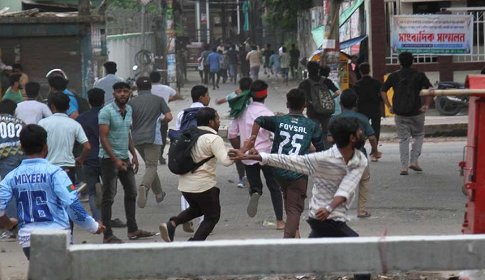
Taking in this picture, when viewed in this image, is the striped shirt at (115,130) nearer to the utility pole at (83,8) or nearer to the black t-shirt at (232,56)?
the utility pole at (83,8)

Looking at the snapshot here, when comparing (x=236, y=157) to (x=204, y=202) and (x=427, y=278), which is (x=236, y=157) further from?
(x=427, y=278)

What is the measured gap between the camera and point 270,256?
16.4ft

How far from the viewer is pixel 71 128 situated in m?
8.96

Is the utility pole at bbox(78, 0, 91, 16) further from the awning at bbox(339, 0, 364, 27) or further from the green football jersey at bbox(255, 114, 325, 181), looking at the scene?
the awning at bbox(339, 0, 364, 27)

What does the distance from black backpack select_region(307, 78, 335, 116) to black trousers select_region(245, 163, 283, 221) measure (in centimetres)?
232

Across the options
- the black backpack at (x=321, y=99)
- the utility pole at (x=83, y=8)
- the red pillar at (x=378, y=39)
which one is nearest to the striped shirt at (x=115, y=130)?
the black backpack at (x=321, y=99)

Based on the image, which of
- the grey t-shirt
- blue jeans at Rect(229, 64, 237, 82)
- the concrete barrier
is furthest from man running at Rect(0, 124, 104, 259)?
blue jeans at Rect(229, 64, 237, 82)

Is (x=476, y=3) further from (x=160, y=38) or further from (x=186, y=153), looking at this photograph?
(x=160, y=38)

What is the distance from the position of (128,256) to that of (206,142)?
3.10 metres

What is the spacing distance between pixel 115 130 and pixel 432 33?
41.6ft

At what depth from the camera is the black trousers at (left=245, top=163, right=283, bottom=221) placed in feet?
31.5

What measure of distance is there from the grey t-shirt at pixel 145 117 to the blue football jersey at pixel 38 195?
163 inches

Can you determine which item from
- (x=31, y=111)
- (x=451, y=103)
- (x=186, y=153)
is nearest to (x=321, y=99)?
(x=31, y=111)

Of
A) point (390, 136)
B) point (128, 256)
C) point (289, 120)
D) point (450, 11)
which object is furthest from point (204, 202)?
point (450, 11)
